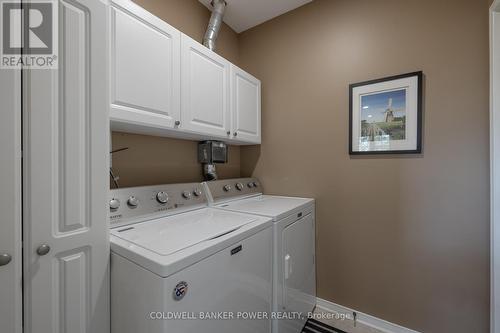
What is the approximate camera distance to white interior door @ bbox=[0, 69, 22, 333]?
2.16 feet

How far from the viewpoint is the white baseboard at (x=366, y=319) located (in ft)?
5.22

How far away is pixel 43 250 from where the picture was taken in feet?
2.36

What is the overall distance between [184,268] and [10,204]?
57 cm

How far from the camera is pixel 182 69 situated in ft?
4.61

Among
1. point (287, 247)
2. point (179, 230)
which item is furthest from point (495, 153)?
point (179, 230)

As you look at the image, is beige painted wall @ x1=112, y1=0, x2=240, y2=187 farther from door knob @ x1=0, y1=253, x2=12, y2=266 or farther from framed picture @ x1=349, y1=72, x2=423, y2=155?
framed picture @ x1=349, y1=72, x2=423, y2=155

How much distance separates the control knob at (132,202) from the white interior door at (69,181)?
0.31 m

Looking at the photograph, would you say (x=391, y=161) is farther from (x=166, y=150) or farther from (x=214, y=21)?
(x=214, y=21)

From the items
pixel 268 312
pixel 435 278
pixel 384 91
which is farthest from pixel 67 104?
pixel 435 278

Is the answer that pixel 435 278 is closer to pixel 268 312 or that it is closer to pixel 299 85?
pixel 268 312

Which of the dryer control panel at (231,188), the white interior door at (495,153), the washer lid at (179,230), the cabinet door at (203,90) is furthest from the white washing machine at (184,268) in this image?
the white interior door at (495,153)

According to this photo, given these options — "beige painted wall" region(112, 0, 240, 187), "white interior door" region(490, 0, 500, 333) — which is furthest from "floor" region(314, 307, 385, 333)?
"beige painted wall" region(112, 0, 240, 187)

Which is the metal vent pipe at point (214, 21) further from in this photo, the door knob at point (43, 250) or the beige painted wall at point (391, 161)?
the door knob at point (43, 250)

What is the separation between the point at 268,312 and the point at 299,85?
1790 millimetres
